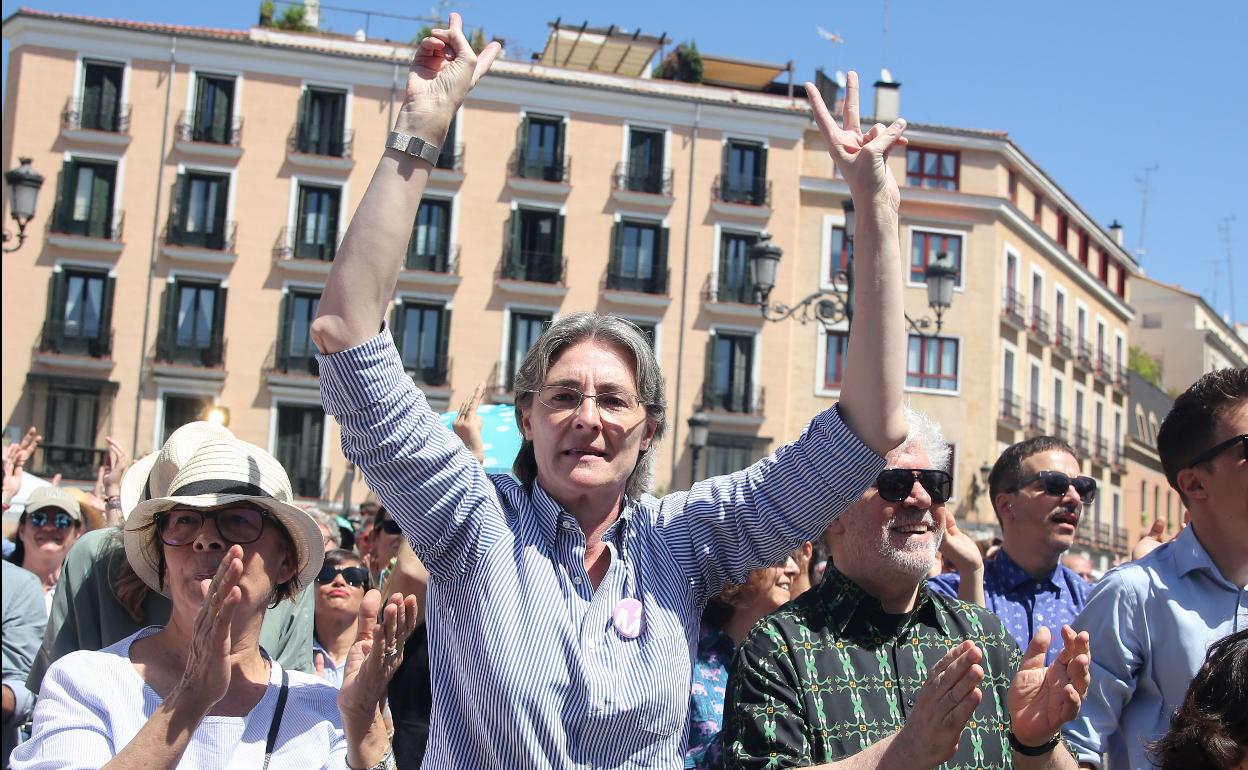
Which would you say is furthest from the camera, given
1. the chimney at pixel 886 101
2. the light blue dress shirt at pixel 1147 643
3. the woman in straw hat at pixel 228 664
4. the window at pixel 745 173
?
the window at pixel 745 173

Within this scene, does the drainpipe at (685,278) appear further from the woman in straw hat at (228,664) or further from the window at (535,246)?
the woman in straw hat at (228,664)

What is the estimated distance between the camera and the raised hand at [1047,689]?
9.12 ft

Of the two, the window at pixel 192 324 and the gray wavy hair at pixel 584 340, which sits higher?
the window at pixel 192 324

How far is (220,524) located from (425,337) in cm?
3218

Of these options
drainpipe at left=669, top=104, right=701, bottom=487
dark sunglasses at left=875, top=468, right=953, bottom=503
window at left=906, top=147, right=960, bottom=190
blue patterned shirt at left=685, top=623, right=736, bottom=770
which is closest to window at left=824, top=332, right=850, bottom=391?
drainpipe at left=669, top=104, right=701, bottom=487

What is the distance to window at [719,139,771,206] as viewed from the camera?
36.7 m

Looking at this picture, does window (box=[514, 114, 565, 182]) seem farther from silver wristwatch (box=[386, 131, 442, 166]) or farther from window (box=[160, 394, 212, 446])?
silver wristwatch (box=[386, 131, 442, 166])

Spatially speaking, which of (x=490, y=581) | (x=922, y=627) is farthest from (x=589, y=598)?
(x=922, y=627)

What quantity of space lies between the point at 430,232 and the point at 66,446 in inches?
414

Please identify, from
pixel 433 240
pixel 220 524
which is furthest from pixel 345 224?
pixel 220 524

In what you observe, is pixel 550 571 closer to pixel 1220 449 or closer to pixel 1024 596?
pixel 1220 449

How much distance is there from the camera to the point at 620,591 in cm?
281

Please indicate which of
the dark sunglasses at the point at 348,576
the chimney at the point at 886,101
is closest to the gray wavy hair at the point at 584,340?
the dark sunglasses at the point at 348,576

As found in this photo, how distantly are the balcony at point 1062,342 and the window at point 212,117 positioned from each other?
86.0ft
